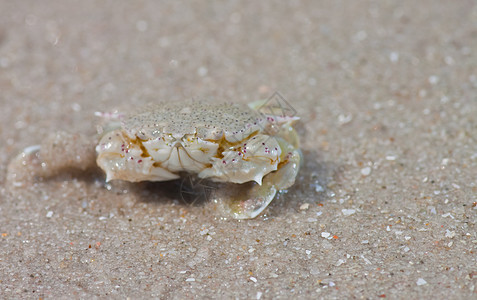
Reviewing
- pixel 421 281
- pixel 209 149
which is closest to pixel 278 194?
pixel 209 149

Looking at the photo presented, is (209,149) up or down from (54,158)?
up

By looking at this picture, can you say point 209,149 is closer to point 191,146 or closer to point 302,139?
point 191,146

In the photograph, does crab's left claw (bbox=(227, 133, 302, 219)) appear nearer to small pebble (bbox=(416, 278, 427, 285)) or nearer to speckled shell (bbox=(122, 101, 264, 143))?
speckled shell (bbox=(122, 101, 264, 143))

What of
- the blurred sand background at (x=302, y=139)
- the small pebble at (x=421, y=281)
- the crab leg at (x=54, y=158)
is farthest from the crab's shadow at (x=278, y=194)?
the small pebble at (x=421, y=281)

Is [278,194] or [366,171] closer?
[278,194]

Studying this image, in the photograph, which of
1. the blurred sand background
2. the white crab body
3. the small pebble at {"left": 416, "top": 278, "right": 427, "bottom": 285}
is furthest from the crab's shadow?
the small pebble at {"left": 416, "top": 278, "right": 427, "bottom": 285}

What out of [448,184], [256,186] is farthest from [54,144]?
[448,184]

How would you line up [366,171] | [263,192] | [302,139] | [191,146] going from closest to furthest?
1. [191,146]
2. [263,192]
3. [366,171]
4. [302,139]
